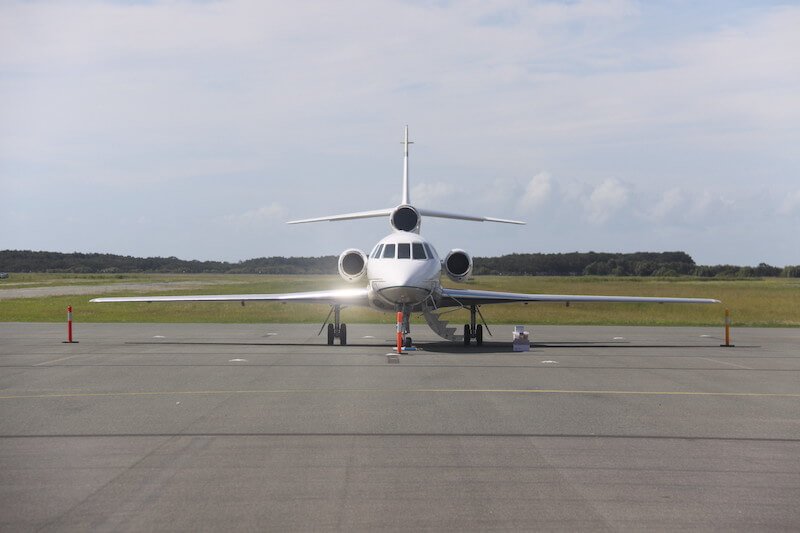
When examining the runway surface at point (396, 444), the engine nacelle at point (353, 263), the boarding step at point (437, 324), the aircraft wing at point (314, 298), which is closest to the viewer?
the runway surface at point (396, 444)

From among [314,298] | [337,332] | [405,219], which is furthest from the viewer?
[405,219]

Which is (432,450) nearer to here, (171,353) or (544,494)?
(544,494)

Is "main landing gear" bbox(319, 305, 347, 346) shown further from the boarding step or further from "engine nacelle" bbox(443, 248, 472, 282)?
"engine nacelle" bbox(443, 248, 472, 282)

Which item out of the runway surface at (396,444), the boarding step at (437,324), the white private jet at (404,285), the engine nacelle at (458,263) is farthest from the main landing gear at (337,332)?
the runway surface at (396,444)

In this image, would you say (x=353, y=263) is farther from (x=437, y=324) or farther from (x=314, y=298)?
(x=437, y=324)

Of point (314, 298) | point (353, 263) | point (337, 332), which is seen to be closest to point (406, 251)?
point (353, 263)

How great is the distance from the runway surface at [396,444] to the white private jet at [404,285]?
2.84m

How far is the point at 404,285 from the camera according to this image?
2000 cm

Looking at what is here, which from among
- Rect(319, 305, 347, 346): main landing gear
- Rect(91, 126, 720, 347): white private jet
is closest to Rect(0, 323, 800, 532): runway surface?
Rect(91, 126, 720, 347): white private jet

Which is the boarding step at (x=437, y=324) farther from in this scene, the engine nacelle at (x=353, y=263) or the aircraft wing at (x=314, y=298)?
the engine nacelle at (x=353, y=263)

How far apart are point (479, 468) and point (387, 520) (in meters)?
1.88

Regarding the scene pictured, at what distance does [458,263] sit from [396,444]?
1479 centimetres

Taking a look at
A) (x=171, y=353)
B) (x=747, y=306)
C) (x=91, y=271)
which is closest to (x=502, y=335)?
(x=171, y=353)

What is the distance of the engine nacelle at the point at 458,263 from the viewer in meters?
23.1
